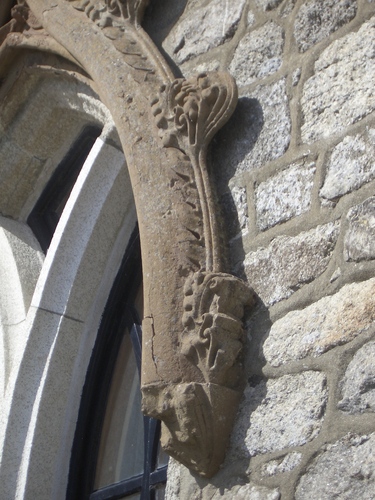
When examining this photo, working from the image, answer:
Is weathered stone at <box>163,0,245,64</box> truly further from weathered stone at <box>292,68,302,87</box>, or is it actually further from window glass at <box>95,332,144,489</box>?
window glass at <box>95,332,144,489</box>

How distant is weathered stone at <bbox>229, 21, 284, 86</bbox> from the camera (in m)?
2.53

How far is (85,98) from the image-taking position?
3.25 metres

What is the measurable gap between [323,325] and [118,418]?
1243 mm

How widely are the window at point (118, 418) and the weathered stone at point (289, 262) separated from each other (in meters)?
0.83

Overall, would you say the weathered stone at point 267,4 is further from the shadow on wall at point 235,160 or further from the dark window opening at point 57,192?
the dark window opening at point 57,192

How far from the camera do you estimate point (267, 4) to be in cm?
262

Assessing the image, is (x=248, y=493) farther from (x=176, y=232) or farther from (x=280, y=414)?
(x=176, y=232)

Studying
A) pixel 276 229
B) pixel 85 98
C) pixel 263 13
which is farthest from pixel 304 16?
pixel 85 98

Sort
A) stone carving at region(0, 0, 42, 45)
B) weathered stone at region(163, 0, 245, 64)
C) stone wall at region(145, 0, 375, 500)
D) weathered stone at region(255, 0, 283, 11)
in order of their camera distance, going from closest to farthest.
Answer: stone wall at region(145, 0, 375, 500)
weathered stone at region(255, 0, 283, 11)
weathered stone at region(163, 0, 245, 64)
stone carving at region(0, 0, 42, 45)

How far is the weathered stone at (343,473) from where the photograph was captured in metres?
1.79

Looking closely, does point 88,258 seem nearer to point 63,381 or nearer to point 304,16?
point 63,381

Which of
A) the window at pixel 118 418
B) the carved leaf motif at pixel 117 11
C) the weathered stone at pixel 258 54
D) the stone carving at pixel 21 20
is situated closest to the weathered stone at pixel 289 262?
the weathered stone at pixel 258 54

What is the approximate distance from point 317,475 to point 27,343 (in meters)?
1.46

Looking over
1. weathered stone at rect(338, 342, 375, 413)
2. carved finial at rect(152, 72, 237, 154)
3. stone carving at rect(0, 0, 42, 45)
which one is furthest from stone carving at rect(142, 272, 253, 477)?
stone carving at rect(0, 0, 42, 45)
